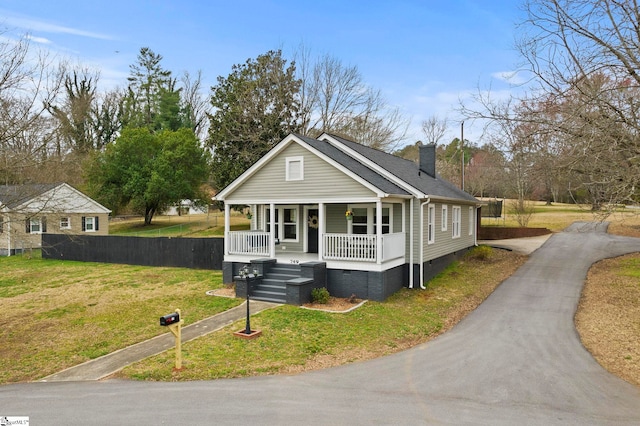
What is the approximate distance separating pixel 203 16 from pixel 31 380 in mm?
15003

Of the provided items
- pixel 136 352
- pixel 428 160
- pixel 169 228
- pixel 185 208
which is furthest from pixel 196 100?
pixel 136 352

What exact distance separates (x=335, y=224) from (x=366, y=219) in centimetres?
132

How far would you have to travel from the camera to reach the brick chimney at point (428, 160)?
19.5 meters

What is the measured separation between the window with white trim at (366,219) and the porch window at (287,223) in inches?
95.6

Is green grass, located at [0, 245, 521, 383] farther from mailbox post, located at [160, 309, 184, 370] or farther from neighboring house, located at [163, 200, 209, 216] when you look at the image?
neighboring house, located at [163, 200, 209, 216]

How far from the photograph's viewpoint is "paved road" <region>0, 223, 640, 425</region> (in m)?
5.77

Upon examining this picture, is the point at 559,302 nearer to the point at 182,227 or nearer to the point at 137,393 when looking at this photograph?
the point at 137,393

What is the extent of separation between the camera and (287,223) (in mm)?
16469

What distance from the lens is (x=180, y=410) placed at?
5945mm

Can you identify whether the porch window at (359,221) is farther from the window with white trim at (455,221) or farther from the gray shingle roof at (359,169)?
the window with white trim at (455,221)

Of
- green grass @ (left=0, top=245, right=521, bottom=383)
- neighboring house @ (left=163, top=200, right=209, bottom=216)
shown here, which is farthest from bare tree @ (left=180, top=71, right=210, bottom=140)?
green grass @ (left=0, top=245, right=521, bottom=383)

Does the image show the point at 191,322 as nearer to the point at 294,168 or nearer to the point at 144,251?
the point at 294,168

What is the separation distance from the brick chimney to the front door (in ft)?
21.6

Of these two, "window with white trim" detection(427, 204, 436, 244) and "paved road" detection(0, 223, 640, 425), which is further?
"window with white trim" detection(427, 204, 436, 244)
